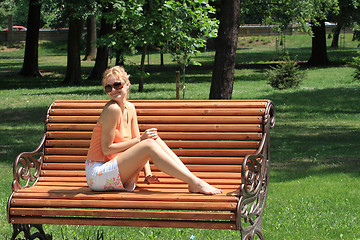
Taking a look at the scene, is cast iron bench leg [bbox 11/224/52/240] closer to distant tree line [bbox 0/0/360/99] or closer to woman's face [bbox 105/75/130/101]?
woman's face [bbox 105/75/130/101]

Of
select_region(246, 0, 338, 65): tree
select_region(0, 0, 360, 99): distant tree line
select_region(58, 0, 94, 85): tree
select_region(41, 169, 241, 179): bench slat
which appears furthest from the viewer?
select_region(246, 0, 338, 65): tree

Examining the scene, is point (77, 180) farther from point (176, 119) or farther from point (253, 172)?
point (253, 172)

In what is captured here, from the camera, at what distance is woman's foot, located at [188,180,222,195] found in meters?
4.55

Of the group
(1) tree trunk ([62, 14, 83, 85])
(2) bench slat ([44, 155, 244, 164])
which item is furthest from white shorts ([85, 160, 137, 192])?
(1) tree trunk ([62, 14, 83, 85])

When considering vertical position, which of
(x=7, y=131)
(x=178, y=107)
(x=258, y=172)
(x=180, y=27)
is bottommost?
(x=7, y=131)

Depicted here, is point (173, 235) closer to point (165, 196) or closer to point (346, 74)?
point (165, 196)

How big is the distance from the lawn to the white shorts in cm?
59

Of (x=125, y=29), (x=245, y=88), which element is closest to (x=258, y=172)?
(x=125, y=29)

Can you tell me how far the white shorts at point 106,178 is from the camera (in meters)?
4.75

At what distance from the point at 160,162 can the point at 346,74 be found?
25.7m

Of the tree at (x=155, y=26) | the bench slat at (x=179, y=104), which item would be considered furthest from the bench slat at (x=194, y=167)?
the tree at (x=155, y=26)

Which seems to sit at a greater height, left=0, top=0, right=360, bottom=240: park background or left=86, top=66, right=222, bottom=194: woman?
left=86, top=66, right=222, bottom=194: woman

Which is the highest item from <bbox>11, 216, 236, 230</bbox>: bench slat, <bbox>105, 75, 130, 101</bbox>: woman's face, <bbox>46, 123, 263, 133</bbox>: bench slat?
<bbox>105, 75, 130, 101</bbox>: woman's face

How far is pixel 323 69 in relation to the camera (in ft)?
107
